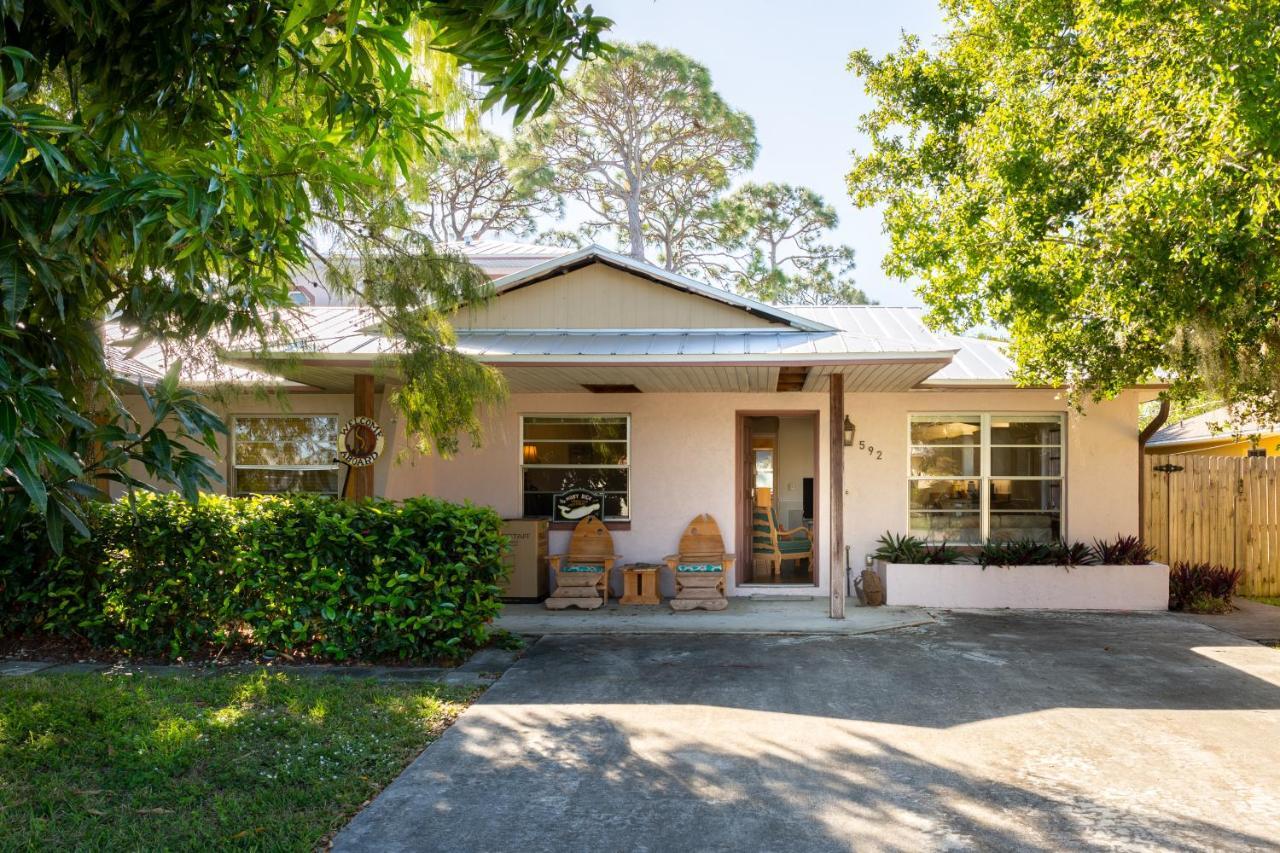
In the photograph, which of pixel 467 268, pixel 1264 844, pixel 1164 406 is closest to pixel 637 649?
pixel 467 268

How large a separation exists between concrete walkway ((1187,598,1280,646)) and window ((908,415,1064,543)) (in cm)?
194

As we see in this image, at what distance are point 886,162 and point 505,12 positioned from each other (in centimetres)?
820

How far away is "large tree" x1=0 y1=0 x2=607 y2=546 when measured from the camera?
3299 millimetres

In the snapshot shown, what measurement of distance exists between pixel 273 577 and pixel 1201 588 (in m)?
10.00

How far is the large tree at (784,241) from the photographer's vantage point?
26.2 meters

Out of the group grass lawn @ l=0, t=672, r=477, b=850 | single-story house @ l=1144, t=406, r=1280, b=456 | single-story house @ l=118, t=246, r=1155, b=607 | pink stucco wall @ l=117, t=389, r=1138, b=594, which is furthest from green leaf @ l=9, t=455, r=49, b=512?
single-story house @ l=1144, t=406, r=1280, b=456

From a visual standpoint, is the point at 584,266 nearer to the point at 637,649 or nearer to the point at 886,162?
the point at 886,162

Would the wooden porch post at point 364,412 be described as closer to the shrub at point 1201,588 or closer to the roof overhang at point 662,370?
the roof overhang at point 662,370

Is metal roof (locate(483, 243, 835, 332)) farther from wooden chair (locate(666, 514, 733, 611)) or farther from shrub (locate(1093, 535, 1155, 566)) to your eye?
shrub (locate(1093, 535, 1155, 566))

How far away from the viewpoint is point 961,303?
31.8ft

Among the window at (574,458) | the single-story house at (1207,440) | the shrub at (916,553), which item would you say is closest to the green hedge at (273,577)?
the window at (574,458)

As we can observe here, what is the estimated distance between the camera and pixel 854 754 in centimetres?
533

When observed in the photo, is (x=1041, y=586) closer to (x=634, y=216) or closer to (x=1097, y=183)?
(x=1097, y=183)

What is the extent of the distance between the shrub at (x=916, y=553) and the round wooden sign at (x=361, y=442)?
5.92 m
